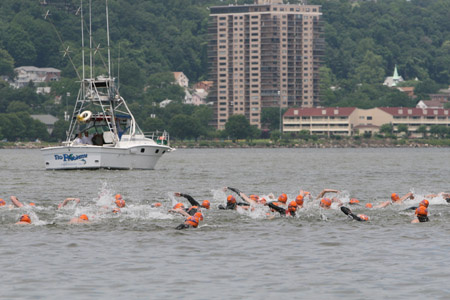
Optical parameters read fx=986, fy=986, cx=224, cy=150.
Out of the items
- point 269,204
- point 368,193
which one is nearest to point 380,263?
point 269,204

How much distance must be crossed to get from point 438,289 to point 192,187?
1437 inches

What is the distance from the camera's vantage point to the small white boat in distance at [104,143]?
6925 cm

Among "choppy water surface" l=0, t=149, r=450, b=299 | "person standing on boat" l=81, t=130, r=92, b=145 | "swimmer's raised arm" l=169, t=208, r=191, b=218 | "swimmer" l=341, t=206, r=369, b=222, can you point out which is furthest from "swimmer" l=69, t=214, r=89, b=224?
"person standing on boat" l=81, t=130, r=92, b=145

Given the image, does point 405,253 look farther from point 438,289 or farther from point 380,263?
point 438,289

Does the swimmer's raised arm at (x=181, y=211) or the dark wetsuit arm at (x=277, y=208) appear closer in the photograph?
the swimmer's raised arm at (x=181, y=211)

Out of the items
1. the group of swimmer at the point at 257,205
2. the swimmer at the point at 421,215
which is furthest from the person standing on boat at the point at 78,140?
the swimmer at the point at 421,215

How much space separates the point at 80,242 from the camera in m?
30.4

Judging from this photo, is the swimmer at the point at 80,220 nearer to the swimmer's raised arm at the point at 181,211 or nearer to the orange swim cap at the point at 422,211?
the swimmer's raised arm at the point at 181,211

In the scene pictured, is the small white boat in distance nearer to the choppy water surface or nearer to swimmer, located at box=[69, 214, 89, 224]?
the choppy water surface

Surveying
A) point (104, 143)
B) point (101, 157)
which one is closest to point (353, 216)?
point (101, 157)

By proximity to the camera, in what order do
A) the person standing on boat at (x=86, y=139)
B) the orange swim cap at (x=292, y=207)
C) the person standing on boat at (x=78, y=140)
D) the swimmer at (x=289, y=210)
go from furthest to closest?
the person standing on boat at (x=86, y=139) → the person standing on boat at (x=78, y=140) → the orange swim cap at (x=292, y=207) → the swimmer at (x=289, y=210)

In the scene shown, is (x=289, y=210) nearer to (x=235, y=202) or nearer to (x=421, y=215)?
(x=235, y=202)

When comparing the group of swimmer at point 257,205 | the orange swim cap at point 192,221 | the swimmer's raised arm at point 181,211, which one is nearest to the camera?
the orange swim cap at point 192,221

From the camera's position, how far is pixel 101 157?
A: 68750 millimetres
